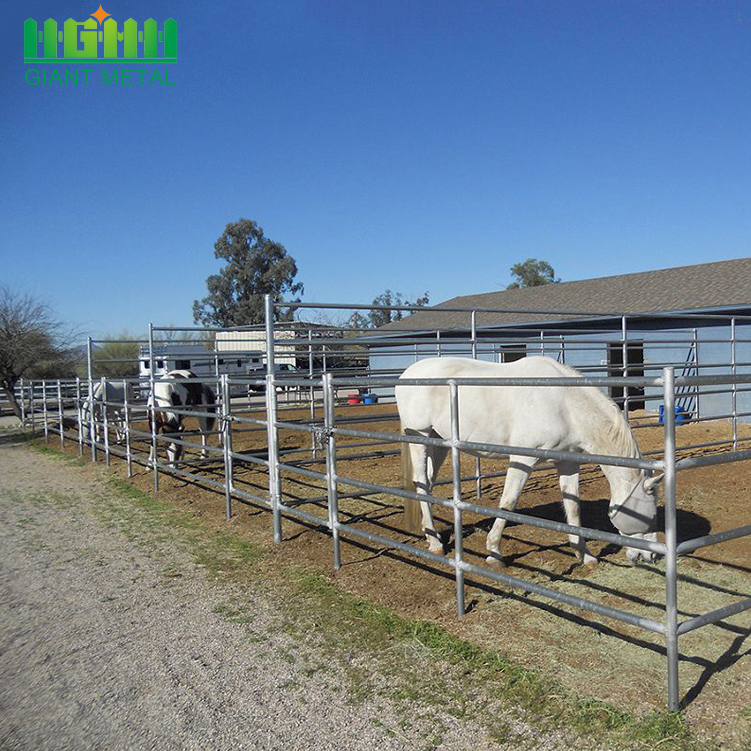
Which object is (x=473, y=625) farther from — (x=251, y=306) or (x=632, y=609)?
(x=251, y=306)

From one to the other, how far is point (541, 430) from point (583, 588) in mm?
1031

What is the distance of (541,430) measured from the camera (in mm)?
4352

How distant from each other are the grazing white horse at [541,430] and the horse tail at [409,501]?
0.11 ft

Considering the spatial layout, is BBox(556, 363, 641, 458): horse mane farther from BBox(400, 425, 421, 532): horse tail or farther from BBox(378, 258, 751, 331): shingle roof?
BBox(378, 258, 751, 331): shingle roof

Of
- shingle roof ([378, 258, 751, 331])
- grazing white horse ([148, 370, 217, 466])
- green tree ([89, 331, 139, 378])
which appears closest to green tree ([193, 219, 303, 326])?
green tree ([89, 331, 139, 378])

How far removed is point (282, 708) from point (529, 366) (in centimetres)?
281

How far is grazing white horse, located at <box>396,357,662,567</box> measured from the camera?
13.2 feet

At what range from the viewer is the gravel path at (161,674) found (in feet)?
8.37

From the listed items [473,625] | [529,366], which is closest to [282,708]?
[473,625]

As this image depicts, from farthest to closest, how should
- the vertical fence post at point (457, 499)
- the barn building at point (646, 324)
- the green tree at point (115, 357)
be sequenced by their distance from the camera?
the green tree at point (115, 357) → the barn building at point (646, 324) → the vertical fence post at point (457, 499)

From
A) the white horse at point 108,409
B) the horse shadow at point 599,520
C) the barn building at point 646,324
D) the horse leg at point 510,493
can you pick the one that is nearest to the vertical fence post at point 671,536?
the horse leg at point 510,493

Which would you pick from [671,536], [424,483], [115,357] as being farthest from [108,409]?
[115,357]

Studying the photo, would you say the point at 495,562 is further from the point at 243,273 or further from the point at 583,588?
the point at 243,273

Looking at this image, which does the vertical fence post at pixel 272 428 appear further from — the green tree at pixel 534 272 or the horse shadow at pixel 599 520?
the green tree at pixel 534 272
